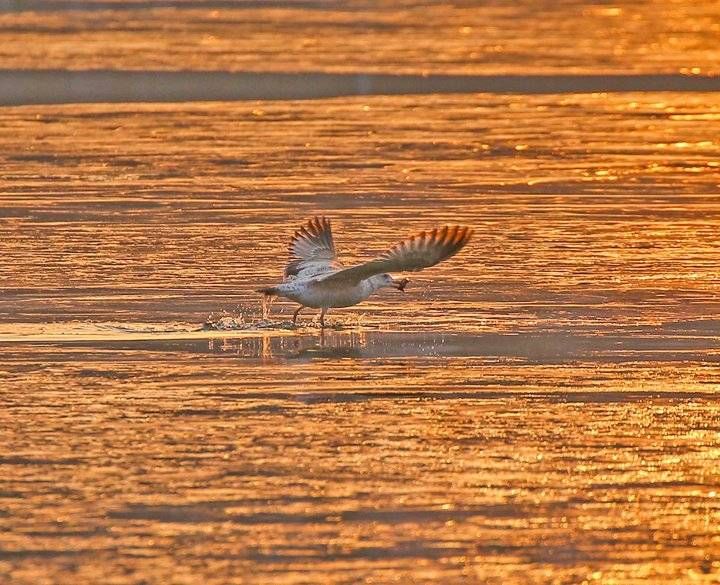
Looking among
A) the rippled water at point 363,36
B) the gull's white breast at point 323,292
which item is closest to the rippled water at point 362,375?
the gull's white breast at point 323,292

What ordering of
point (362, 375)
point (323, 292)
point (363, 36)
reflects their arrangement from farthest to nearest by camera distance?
point (363, 36), point (323, 292), point (362, 375)

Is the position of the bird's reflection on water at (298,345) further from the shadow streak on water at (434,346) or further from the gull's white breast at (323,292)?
the gull's white breast at (323,292)

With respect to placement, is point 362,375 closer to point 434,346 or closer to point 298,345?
point 434,346

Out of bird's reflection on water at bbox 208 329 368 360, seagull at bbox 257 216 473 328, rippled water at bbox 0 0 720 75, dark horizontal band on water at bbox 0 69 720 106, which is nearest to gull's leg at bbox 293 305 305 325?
seagull at bbox 257 216 473 328

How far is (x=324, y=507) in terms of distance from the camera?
905 centimetres

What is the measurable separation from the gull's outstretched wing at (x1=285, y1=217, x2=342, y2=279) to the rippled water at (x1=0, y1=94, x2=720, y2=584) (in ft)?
1.30

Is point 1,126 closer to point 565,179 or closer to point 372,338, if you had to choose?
point 565,179

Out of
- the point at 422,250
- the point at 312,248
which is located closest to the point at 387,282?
the point at 422,250

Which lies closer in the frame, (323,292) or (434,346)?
(434,346)

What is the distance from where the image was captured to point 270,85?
92.4 ft

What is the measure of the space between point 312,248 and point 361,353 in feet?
5.59

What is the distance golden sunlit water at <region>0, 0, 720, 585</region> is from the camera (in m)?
8.62

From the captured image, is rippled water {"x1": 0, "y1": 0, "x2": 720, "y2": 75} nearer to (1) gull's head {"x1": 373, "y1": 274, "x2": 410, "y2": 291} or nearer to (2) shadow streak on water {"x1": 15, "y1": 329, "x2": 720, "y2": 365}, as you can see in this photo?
(1) gull's head {"x1": 373, "y1": 274, "x2": 410, "y2": 291}

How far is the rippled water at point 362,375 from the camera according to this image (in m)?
8.57
